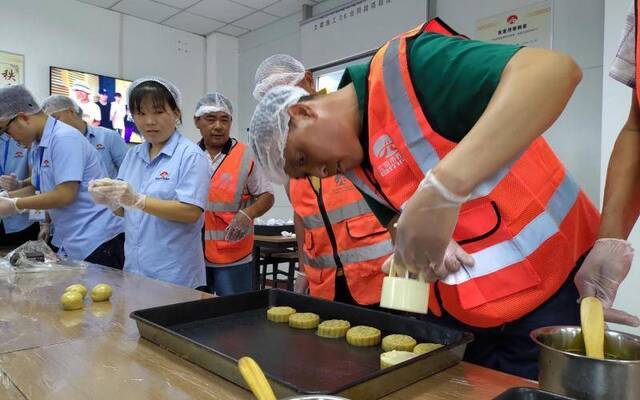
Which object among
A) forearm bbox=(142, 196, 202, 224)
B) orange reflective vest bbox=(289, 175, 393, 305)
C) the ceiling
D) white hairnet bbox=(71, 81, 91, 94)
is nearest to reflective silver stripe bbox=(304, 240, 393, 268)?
orange reflective vest bbox=(289, 175, 393, 305)

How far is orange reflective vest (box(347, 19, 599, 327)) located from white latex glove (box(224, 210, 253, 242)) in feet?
5.63

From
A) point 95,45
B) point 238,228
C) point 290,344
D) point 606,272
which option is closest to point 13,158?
point 95,45

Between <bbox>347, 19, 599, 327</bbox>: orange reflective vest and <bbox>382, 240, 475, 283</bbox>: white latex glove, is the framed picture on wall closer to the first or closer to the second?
<bbox>347, 19, 599, 327</bbox>: orange reflective vest

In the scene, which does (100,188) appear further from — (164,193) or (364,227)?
(364,227)

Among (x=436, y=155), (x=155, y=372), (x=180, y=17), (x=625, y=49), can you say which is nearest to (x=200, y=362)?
(x=155, y=372)

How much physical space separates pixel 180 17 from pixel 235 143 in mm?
3142

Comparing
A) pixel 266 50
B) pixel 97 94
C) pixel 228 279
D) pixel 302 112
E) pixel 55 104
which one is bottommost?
pixel 228 279

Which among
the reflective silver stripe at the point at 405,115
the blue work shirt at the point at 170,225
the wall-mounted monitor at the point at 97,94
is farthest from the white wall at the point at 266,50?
the reflective silver stripe at the point at 405,115

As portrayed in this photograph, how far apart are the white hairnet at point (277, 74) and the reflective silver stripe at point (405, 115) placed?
3.88 feet

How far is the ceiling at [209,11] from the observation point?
486 cm

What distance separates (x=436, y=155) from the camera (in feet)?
3.01

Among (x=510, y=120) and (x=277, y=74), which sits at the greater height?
(x=277, y=74)

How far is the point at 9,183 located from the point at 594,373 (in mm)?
3497

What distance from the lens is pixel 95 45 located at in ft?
16.3
